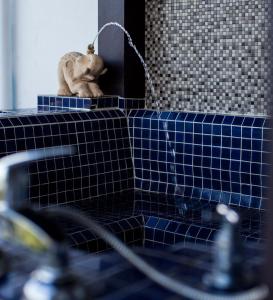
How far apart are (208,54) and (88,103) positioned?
2.30 ft

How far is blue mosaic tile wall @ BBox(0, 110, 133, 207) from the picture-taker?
10.9 ft

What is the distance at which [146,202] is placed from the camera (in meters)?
3.52

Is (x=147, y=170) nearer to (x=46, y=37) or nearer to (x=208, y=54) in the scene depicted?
(x=208, y=54)

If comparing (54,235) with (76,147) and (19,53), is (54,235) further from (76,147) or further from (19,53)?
(19,53)

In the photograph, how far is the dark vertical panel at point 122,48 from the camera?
390cm

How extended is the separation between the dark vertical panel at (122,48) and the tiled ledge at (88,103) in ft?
0.15

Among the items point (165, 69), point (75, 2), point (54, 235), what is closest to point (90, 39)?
point (75, 2)

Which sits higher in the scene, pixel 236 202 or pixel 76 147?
pixel 76 147

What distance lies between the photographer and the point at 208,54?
3.68 m

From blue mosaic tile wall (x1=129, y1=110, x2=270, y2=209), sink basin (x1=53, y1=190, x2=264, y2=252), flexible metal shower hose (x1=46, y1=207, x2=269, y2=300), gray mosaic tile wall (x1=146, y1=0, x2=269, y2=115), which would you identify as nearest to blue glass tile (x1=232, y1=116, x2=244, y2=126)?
blue mosaic tile wall (x1=129, y1=110, x2=270, y2=209)

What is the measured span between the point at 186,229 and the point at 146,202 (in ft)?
1.62

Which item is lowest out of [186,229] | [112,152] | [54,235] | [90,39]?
[186,229]

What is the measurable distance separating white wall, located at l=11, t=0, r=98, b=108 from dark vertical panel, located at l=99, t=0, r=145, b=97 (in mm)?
267

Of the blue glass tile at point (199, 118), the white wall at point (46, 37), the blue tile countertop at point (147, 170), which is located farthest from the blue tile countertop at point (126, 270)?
the white wall at point (46, 37)
